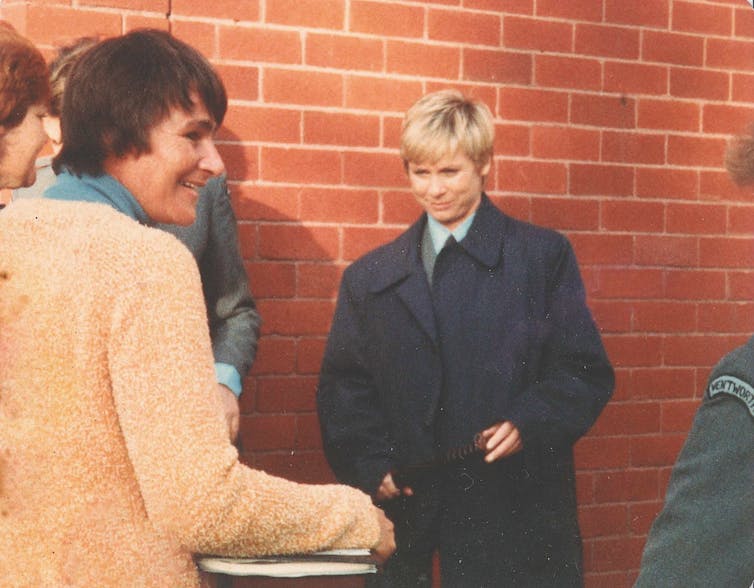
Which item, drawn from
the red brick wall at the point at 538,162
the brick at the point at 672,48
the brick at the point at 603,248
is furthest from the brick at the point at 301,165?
the brick at the point at 672,48

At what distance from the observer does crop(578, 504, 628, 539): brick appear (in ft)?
14.1

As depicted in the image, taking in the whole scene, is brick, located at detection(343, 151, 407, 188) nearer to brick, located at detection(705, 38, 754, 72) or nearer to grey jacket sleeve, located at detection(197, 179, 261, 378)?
grey jacket sleeve, located at detection(197, 179, 261, 378)

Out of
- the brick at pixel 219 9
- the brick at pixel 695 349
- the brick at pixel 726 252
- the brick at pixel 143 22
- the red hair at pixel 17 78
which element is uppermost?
the brick at pixel 219 9

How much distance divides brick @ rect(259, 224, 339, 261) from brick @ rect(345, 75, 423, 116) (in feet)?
1.45

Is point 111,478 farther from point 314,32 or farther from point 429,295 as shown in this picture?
point 314,32

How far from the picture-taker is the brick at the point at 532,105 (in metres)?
4.14

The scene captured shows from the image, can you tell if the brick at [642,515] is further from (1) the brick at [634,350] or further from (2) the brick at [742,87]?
(2) the brick at [742,87]

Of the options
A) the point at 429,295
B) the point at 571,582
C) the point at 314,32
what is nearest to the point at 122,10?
the point at 314,32

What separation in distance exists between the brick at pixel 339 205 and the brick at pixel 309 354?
18 cm

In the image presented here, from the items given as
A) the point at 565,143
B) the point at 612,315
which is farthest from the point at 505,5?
the point at 612,315

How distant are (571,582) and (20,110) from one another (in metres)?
2.03

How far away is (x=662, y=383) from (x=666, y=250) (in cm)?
51

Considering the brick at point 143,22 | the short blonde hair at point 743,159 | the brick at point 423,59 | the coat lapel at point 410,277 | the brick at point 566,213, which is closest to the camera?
the short blonde hair at point 743,159

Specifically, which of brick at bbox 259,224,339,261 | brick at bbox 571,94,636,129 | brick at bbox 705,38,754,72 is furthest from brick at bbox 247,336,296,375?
brick at bbox 705,38,754,72
